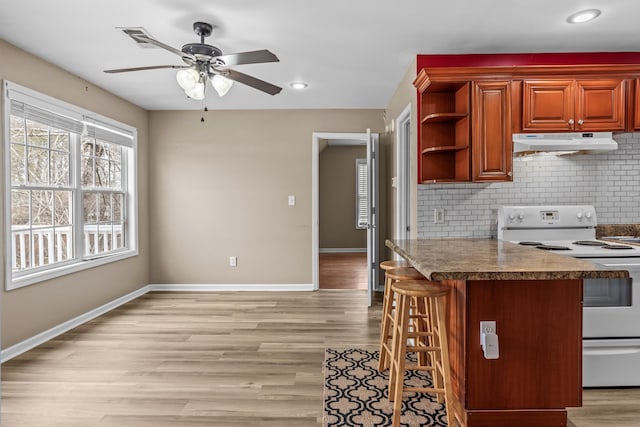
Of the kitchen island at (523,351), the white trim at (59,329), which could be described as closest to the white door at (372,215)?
the kitchen island at (523,351)

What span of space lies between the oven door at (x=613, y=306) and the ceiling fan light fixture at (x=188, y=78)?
2792 mm

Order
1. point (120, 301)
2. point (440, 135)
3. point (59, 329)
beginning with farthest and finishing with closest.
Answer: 1. point (120, 301)
2. point (59, 329)
3. point (440, 135)

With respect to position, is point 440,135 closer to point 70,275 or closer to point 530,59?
point 530,59

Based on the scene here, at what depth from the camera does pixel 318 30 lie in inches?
109

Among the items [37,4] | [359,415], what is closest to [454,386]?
[359,415]

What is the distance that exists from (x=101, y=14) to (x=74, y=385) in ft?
7.97

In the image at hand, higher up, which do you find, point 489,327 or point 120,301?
point 489,327

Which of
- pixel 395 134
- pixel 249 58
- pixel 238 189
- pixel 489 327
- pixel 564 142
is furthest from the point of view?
pixel 238 189

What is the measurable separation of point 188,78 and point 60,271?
2.28 meters

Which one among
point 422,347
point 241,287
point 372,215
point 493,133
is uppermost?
point 493,133

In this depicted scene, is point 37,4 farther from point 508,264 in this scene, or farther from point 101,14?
point 508,264

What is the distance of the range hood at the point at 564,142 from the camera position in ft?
9.28

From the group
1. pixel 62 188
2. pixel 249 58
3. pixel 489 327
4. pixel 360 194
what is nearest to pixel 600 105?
pixel 489 327

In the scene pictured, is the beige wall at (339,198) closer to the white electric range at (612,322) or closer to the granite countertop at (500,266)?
the white electric range at (612,322)
